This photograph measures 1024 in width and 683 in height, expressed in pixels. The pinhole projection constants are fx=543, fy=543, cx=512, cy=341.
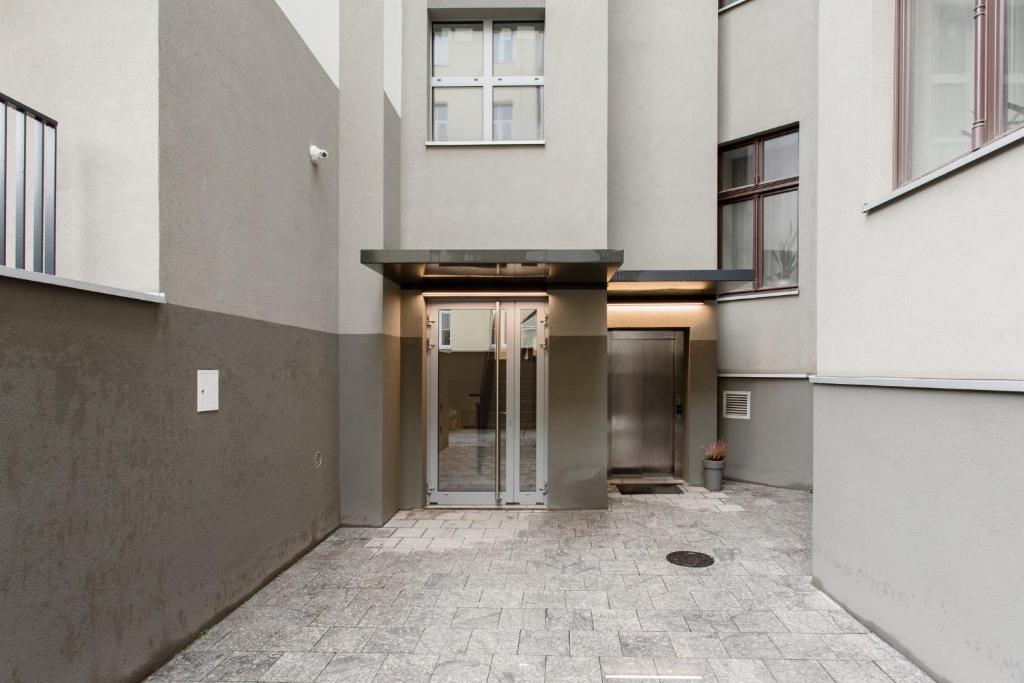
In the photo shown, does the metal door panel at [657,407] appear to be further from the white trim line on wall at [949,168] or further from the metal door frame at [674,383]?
the white trim line on wall at [949,168]

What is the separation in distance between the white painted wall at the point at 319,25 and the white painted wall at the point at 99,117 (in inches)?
74.7

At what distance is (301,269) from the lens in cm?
519

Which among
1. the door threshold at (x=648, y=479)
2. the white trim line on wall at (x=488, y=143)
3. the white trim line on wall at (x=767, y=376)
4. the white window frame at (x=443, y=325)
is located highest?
the white trim line on wall at (x=488, y=143)

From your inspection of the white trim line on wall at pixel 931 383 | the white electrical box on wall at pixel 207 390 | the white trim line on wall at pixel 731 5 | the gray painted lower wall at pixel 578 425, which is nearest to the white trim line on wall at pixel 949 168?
the white trim line on wall at pixel 931 383

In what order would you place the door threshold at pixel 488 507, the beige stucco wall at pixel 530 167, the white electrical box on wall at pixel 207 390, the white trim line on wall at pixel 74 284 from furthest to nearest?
the door threshold at pixel 488 507
the beige stucco wall at pixel 530 167
the white electrical box on wall at pixel 207 390
the white trim line on wall at pixel 74 284

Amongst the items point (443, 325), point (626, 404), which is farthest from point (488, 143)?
point (626, 404)

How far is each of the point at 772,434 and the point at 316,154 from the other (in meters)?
7.20

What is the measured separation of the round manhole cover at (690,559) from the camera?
502 centimetres

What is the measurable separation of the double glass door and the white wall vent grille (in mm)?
3382

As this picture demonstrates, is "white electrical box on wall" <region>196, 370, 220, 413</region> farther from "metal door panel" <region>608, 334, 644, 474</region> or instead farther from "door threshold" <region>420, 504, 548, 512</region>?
"metal door panel" <region>608, 334, 644, 474</region>

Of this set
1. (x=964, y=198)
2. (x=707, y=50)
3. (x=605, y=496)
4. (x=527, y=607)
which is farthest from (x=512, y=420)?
(x=707, y=50)

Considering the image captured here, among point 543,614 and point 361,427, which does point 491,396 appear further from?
point 543,614

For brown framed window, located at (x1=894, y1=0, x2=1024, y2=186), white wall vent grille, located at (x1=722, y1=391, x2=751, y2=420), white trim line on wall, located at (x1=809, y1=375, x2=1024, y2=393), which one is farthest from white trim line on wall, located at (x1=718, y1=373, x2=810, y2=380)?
brown framed window, located at (x1=894, y1=0, x2=1024, y2=186)

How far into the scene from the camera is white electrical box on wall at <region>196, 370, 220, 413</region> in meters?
3.69
